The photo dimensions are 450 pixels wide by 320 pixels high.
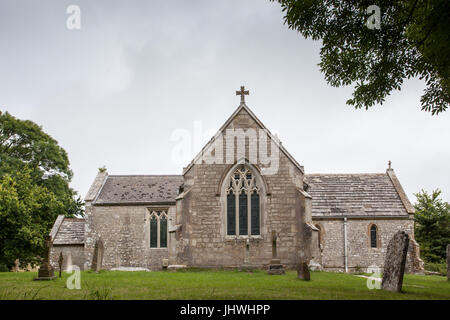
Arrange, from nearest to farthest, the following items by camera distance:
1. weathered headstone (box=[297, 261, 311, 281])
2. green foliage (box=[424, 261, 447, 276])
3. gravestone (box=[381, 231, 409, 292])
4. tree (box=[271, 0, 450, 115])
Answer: tree (box=[271, 0, 450, 115]) < gravestone (box=[381, 231, 409, 292]) < weathered headstone (box=[297, 261, 311, 281]) < green foliage (box=[424, 261, 447, 276])

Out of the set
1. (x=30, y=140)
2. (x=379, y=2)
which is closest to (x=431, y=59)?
(x=379, y=2)

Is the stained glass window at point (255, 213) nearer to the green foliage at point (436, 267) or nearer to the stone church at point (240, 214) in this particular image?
the stone church at point (240, 214)

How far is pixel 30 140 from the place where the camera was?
36781 mm

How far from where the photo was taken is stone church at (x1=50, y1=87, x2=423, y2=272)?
65.3 feet

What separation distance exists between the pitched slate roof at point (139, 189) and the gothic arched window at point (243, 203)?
911 centimetres

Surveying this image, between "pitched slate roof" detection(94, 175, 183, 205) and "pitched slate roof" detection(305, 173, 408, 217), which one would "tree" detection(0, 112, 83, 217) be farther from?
"pitched slate roof" detection(305, 173, 408, 217)

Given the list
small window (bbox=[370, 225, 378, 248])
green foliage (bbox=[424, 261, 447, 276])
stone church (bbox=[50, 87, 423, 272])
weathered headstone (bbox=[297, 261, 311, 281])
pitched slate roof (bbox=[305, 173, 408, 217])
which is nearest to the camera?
weathered headstone (bbox=[297, 261, 311, 281])

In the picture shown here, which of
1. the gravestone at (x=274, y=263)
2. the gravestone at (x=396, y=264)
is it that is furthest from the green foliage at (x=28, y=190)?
the gravestone at (x=396, y=264)

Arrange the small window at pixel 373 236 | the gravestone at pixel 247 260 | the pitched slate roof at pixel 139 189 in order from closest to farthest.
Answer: the gravestone at pixel 247 260 → the small window at pixel 373 236 → the pitched slate roof at pixel 139 189

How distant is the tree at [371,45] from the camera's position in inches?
400

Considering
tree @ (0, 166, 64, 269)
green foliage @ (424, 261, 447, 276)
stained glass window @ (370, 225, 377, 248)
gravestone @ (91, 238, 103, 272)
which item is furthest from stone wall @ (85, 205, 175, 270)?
green foliage @ (424, 261, 447, 276)

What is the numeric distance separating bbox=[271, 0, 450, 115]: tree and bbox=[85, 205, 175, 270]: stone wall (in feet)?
64.2

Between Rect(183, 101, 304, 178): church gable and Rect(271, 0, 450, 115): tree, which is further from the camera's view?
Rect(183, 101, 304, 178): church gable
